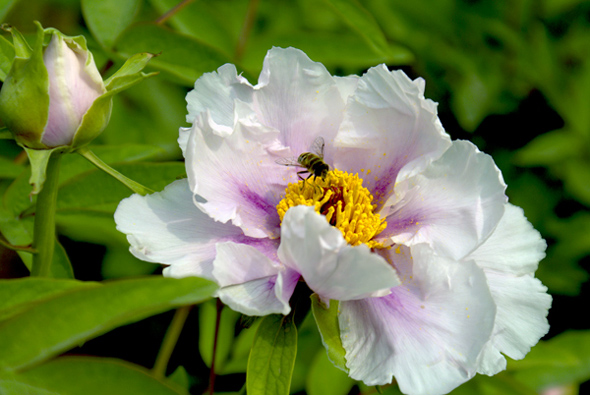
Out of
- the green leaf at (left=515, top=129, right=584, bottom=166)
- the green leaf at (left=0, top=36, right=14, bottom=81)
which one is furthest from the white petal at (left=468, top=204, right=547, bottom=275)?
the green leaf at (left=515, top=129, right=584, bottom=166)

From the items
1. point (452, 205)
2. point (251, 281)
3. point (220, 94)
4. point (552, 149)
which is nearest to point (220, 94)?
point (220, 94)

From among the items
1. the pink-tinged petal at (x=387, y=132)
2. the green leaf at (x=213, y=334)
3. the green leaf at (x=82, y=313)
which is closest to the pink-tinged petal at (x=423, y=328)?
the pink-tinged petal at (x=387, y=132)

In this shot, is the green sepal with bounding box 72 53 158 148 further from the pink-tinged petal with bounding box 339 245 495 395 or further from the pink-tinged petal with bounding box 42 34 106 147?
the pink-tinged petal with bounding box 339 245 495 395

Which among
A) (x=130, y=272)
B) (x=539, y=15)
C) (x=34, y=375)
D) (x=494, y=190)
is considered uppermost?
(x=34, y=375)

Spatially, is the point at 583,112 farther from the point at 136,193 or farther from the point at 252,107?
the point at 136,193

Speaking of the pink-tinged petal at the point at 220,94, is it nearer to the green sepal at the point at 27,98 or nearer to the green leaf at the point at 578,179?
the green sepal at the point at 27,98

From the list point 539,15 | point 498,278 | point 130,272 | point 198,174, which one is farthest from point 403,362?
point 539,15

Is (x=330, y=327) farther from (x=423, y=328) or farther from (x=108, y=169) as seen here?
(x=108, y=169)
